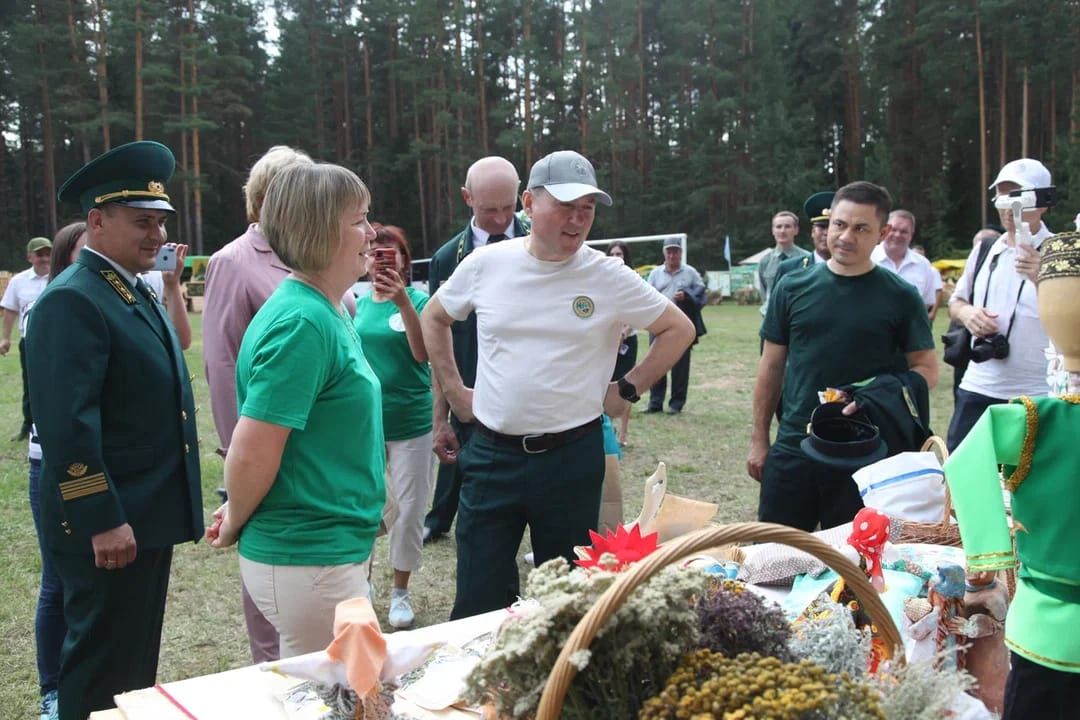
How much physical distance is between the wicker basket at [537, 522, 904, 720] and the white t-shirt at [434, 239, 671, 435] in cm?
150

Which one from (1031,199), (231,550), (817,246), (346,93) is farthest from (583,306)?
(346,93)

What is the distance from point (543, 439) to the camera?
2.81 metres

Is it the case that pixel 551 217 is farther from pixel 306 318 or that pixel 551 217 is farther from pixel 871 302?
pixel 871 302

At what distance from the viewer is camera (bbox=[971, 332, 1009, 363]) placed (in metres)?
4.15

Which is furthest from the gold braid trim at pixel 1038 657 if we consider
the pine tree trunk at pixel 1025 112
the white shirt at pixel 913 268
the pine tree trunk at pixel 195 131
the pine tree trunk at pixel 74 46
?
the pine tree trunk at pixel 74 46

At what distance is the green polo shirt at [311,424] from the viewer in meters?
1.91

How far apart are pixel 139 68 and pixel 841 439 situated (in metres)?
33.9

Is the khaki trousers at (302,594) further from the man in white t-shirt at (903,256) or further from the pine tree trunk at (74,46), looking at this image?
the pine tree trunk at (74,46)

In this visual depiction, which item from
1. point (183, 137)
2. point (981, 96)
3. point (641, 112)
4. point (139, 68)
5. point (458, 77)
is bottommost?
point (183, 137)

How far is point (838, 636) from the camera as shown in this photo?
132 cm

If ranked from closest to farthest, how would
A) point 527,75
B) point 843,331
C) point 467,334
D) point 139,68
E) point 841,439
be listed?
point 841,439 → point 843,331 → point 467,334 → point 139,68 → point 527,75

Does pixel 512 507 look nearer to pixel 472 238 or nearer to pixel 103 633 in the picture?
pixel 103 633

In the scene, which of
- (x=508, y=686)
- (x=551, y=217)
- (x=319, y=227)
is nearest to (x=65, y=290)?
(x=319, y=227)

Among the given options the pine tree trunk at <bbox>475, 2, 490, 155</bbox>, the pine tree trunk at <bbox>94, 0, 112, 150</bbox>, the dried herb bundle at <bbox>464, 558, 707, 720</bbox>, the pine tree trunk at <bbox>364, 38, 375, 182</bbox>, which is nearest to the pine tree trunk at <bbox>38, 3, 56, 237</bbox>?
the pine tree trunk at <bbox>94, 0, 112, 150</bbox>
